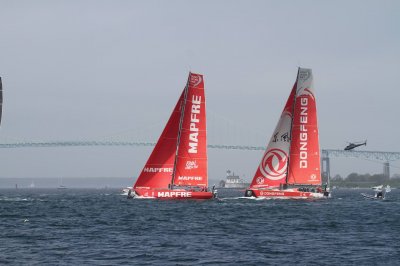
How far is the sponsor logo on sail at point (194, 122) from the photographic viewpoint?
52.3 meters

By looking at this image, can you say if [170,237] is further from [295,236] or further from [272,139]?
[272,139]

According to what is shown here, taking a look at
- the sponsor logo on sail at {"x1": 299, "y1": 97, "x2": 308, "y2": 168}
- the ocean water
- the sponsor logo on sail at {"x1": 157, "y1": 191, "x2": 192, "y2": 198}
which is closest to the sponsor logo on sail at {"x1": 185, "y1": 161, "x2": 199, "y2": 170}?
the sponsor logo on sail at {"x1": 157, "y1": 191, "x2": 192, "y2": 198}

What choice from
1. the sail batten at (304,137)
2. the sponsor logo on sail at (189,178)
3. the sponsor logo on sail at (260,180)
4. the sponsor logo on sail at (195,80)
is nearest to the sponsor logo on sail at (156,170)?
the sponsor logo on sail at (189,178)

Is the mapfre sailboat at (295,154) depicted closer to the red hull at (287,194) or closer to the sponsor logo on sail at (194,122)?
the red hull at (287,194)

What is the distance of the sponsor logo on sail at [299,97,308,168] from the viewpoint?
180 feet

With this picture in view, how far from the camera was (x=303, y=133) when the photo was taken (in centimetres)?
5509

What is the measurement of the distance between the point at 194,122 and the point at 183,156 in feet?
8.64

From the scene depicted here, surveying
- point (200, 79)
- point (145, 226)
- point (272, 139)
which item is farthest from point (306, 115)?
point (145, 226)

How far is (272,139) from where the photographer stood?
56.9 metres

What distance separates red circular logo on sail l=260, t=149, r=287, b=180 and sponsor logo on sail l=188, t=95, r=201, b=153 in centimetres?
683

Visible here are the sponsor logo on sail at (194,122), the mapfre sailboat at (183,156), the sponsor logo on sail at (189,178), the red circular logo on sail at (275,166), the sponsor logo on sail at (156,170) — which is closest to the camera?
the sponsor logo on sail at (194,122)

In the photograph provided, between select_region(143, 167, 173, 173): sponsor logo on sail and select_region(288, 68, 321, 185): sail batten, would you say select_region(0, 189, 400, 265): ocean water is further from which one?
select_region(288, 68, 321, 185): sail batten

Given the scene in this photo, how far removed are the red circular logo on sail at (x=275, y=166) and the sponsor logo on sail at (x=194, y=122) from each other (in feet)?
22.4

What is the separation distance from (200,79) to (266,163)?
9004 millimetres
